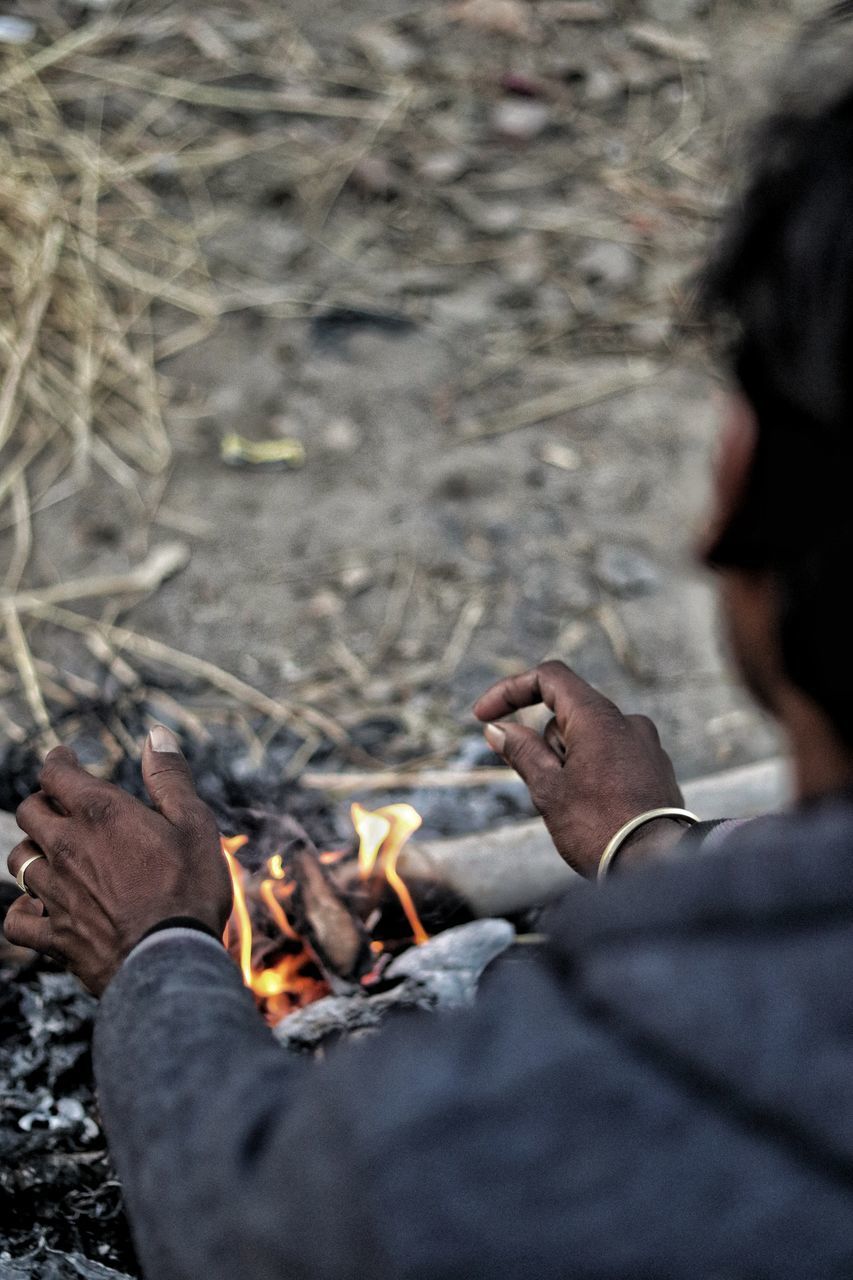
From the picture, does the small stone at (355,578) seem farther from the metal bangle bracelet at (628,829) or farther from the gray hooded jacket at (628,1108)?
the gray hooded jacket at (628,1108)

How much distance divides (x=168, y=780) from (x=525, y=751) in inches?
23.3

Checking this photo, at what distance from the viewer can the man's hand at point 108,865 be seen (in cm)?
152

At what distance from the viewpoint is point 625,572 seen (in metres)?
3.72

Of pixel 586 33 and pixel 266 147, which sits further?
pixel 586 33

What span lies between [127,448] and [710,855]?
10.8ft

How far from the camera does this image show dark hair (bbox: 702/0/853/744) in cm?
87

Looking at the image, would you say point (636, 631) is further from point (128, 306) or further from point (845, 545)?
point (845, 545)

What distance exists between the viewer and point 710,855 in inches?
36.4

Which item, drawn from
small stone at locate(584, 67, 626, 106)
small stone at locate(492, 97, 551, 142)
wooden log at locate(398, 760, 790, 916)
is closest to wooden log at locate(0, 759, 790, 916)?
wooden log at locate(398, 760, 790, 916)

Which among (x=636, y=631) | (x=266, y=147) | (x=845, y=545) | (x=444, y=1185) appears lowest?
(x=636, y=631)

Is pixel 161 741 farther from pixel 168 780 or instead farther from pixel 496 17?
pixel 496 17

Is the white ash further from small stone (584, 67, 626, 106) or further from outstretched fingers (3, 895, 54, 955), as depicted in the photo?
small stone (584, 67, 626, 106)

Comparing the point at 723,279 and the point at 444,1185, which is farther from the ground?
the point at 723,279

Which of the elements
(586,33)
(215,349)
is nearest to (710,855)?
(215,349)
